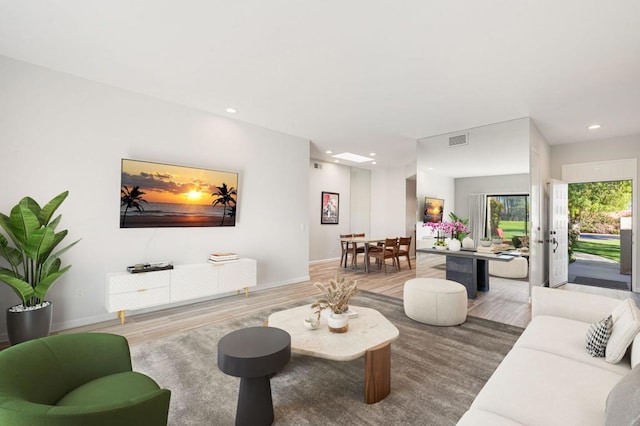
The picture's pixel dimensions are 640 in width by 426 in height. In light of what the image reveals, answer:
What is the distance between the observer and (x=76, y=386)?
1.63 m

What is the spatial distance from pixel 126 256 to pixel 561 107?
6375mm

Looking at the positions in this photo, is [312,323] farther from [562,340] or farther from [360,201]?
[360,201]

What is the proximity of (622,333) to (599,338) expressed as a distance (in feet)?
0.43

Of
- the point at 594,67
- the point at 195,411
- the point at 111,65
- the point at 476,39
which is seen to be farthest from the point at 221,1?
the point at 594,67

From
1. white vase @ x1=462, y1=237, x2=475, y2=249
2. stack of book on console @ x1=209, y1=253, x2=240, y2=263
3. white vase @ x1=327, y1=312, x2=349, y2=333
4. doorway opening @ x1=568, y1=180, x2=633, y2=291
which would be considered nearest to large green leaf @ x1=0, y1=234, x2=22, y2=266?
stack of book on console @ x1=209, y1=253, x2=240, y2=263

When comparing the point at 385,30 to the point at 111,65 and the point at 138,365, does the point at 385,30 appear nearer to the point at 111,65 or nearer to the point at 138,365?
the point at 111,65

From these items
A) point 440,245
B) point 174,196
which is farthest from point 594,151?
point 174,196

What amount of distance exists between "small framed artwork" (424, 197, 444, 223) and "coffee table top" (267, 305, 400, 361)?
11.3ft

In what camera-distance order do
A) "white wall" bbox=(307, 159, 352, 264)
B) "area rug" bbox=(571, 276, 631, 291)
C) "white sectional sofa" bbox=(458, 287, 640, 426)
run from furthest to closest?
1. "white wall" bbox=(307, 159, 352, 264)
2. "area rug" bbox=(571, 276, 631, 291)
3. "white sectional sofa" bbox=(458, 287, 640, 426)

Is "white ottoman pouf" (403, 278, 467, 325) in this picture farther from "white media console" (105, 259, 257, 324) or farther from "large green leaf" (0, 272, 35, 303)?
"large green leaf" (0, 272, 35, 303)

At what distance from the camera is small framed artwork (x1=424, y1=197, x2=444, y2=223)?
5.77m

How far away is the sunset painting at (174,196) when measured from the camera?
154 inches

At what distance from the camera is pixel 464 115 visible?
4.62m

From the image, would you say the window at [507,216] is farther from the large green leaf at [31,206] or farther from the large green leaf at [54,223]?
the large green leaf at [31,206]
